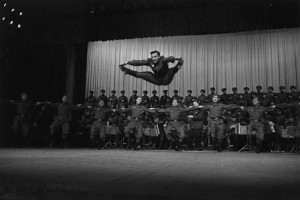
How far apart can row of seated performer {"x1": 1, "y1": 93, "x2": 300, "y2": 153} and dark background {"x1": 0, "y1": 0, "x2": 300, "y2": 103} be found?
1334 mm

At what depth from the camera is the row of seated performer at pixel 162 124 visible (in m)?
9.34

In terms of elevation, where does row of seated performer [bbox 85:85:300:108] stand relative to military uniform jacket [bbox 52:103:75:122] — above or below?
above

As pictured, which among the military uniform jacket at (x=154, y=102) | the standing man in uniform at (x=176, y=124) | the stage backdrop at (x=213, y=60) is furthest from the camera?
the stage backdrop at (x=213, y=60)

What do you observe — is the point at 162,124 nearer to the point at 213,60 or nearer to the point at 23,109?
the point at 213,60

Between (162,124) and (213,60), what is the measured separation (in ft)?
13.3

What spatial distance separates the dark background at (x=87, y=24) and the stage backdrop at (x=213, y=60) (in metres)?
1.64

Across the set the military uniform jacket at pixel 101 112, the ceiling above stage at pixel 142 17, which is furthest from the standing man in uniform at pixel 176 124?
the ceiling above stage at pixel 142 17

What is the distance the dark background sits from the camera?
1052 cm

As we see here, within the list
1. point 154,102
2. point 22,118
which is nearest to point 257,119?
point 154,102

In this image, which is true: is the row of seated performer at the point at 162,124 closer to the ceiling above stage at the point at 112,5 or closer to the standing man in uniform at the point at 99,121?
the standing man in uniform at the point at 99,121

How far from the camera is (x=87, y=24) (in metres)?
11.9

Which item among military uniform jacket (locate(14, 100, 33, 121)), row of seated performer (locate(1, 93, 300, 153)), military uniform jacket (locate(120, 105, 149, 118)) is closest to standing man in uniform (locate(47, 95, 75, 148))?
row of seated performer (locate(1, 93, 300, 153))

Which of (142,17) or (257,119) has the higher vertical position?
(142,17)

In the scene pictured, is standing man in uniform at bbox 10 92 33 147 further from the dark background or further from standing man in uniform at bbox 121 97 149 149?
standing man in uniform at bbox 121 97 149 149
